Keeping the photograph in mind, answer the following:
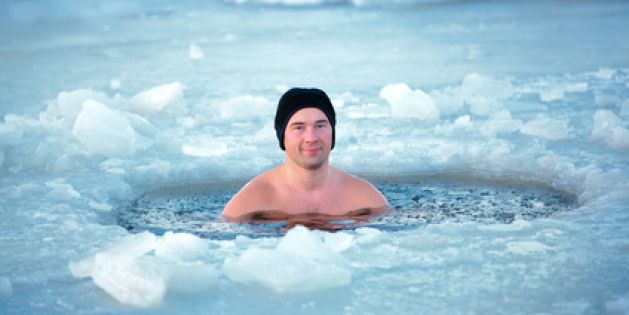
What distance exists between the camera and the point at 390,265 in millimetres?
3191

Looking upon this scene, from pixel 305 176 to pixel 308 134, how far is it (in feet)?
0.83

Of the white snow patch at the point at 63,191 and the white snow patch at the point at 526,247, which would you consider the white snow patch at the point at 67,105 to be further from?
the white snow patch at the point at 526,247

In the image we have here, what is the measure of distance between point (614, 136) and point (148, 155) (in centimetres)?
241

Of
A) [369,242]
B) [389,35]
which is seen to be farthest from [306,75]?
[369,242]

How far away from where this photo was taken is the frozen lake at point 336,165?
2.98 m

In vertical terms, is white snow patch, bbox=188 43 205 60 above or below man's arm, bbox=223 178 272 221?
above

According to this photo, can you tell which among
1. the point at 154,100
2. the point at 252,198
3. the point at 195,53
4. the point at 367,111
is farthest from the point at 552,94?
the point at 195,53

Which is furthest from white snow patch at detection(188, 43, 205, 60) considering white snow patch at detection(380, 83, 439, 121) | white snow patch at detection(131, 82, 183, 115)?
white snow patch at detection(380, 83, 439, 121)

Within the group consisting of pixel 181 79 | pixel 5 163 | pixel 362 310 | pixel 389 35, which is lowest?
pixel 362 310

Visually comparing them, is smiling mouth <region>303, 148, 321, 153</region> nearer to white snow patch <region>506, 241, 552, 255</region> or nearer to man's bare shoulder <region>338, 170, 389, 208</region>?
man's bare shoulder <region>338, 170, 389, 208</region>

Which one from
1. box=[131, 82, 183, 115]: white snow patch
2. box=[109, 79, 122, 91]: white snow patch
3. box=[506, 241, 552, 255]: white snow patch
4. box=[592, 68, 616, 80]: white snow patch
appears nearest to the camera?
box=[506, 241, 552, 255]: white snow patch

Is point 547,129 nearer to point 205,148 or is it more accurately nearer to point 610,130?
point 610,130

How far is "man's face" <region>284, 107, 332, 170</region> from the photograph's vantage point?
4.13 m

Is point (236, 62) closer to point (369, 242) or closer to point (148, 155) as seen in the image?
point (148, 155)
